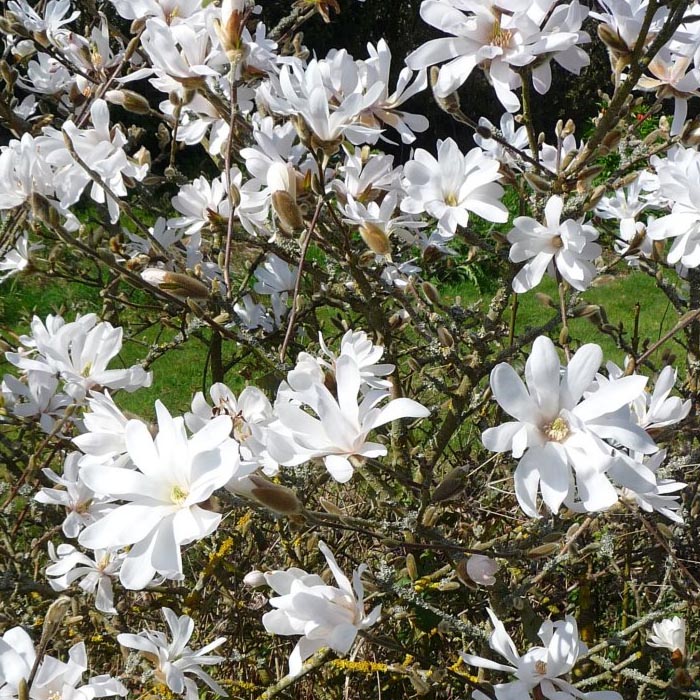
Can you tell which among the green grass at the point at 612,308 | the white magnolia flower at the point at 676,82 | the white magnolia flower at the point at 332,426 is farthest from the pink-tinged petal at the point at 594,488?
the green grass at the point at 612,308

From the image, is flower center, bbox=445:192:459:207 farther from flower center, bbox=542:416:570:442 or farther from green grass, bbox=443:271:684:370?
green grass, bbox=443:271:684:370

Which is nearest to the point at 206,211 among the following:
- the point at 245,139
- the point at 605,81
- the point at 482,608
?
the point at 245,139

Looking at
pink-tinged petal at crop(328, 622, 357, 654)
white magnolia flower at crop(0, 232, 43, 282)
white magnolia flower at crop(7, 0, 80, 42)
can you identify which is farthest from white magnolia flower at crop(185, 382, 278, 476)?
white magnolia flower at crop(7, 0, 80, 42)

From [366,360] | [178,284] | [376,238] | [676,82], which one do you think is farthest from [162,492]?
[676,82]

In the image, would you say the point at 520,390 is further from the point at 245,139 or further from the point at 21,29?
the point at 21,29

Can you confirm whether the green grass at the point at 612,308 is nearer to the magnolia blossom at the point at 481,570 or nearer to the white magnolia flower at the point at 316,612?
the magnolia blossom at the point at 481,570

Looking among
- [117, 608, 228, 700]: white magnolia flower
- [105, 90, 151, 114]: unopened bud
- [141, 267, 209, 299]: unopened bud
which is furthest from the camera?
[105, 90, 151, 114]: unopened bud

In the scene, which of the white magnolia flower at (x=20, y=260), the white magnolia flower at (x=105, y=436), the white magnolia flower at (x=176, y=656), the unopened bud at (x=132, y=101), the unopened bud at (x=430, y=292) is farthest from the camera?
the white magnolia flower at (x=20, y=260)

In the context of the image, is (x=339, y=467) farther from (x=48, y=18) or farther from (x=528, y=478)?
(x=48, y=18)
